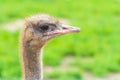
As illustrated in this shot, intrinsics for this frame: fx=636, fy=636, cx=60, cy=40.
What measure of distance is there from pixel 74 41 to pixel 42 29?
438 centimetres

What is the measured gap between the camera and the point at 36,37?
4617 mm

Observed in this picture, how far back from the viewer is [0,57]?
8438mm

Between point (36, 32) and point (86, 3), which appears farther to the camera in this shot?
point (86, 3)

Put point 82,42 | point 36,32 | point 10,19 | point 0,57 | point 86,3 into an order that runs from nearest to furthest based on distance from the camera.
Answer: point 36,32
point 0,57
point 82,42
point 10,19
point 86,3

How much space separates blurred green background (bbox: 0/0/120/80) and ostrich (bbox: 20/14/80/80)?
8.40 ft

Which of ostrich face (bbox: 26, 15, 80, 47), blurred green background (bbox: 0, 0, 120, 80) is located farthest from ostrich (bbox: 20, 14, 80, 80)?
blurred green background (bbox: 0, 0, 120, 80)

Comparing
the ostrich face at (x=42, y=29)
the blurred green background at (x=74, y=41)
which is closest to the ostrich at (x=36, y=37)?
the ostrich face at (x=42, y=29)

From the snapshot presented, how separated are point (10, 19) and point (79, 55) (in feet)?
6.41

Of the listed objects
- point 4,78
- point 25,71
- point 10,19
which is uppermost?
point 10,19

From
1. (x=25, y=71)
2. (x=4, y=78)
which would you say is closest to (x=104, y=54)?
(x=4, y=78)

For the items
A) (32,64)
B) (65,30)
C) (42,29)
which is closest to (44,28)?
(42,29)

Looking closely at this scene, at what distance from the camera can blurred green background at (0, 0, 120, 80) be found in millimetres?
8070

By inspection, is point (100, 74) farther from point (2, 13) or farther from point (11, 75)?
point (2, 13)

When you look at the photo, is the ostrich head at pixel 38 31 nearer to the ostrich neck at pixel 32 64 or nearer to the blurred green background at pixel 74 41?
the ostrich neck at pixel 32 64
